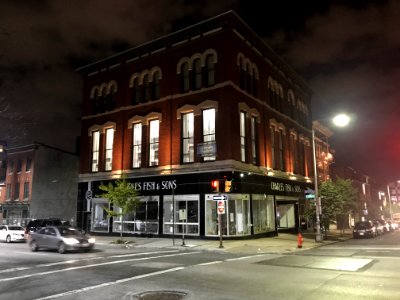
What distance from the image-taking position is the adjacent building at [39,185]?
45.4 metres

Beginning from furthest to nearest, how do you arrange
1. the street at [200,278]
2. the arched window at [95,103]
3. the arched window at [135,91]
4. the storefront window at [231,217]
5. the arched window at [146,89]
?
the arched window at [95,103], the arched window at [135,91], the arched window at [146,89], the storefront window at [231,217], the street at [200,278]

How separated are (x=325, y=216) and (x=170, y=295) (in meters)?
24.8

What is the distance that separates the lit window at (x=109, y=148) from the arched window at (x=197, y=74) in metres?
10.0

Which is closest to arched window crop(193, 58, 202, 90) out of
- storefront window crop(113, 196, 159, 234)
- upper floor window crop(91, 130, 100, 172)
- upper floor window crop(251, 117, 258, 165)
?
upper floor window crop(251, 117, 258, 165)

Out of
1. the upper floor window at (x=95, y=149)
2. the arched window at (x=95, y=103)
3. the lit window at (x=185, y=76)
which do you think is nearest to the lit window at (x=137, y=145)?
the upper floor window at (x=95, y=149)

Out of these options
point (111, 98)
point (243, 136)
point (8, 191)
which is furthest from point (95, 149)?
point (8, 191)

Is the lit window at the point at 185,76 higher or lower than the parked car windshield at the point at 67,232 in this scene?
higher

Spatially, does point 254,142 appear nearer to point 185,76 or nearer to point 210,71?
point 210,71

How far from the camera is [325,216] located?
31.6 metres

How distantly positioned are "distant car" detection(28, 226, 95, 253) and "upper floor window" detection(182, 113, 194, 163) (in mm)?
11060

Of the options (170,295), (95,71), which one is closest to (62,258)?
(170,295)

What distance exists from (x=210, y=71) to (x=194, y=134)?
5057 mm

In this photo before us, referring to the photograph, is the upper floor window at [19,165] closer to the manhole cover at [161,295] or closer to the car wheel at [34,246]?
the car wheel at [34,246]

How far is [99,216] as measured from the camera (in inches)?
1346
